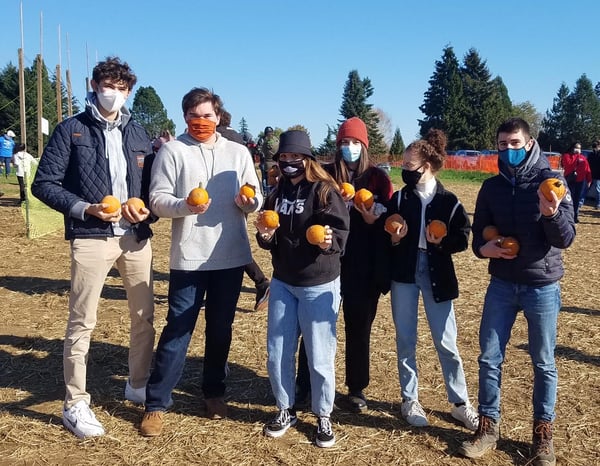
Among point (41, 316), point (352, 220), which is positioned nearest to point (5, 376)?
point (41, 316)

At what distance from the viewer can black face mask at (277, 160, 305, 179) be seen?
394cm

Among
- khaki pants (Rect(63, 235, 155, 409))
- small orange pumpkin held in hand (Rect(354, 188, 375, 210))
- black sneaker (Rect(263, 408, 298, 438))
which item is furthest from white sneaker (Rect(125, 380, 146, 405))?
small orange pumpkin held in hand (Rect(354, 188, 375, 210))

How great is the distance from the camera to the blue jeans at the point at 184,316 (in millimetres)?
4129

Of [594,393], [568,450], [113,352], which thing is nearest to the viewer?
[568,450]

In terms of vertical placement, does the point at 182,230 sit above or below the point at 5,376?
above

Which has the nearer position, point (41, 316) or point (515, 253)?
point (515, 253)

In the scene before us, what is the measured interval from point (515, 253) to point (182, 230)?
2.35 m

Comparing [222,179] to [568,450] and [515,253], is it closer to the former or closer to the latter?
[515,253]

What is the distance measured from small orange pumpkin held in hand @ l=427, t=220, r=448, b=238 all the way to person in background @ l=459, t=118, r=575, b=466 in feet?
0.89

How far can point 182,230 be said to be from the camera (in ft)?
13.4

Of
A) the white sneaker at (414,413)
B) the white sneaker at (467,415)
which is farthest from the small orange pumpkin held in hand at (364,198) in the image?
the white sneaker at (467,415)

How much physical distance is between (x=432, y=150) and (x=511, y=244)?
0.92 metres

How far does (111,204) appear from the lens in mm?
3742

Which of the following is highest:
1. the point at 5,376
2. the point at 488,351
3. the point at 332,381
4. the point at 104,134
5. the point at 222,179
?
the point at 104,134
